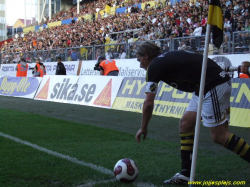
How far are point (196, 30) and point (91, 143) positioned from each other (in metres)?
11.7

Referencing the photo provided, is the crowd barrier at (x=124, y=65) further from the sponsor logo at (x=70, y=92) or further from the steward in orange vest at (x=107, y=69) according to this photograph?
the sponsor logo at (x=70, y=92)

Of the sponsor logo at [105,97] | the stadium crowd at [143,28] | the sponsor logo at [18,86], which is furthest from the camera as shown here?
the sponsor logo at [18,86]

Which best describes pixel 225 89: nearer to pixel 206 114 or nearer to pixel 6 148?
pixel 206 114

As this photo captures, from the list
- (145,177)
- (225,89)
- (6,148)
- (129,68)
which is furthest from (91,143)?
(129,68)

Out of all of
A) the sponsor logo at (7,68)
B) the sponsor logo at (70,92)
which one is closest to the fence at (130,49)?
the sponsor logo at (7,68)

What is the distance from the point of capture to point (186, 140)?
13.9 feet

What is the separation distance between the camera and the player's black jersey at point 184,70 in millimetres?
3867

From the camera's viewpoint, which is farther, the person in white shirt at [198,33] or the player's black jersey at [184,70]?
the person in white shirt at [198,33]

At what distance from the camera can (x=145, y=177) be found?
4.45 m

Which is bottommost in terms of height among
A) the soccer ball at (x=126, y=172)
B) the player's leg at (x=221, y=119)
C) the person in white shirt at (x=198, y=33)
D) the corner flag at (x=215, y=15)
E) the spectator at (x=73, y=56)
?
the soccer ball at (x=126, y=172)

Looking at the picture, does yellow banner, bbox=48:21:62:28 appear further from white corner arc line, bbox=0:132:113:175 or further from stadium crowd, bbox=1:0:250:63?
white corner arc line, bbox=0:132:113:175

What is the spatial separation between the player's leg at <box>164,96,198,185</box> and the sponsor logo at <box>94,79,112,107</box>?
29.5 feet

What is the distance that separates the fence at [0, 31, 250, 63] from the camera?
14.5 metres

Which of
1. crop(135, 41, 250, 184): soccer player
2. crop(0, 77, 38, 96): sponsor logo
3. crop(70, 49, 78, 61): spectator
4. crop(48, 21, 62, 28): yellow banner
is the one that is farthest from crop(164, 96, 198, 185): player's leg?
crop(48, 21, 62, 28): yellow banner
